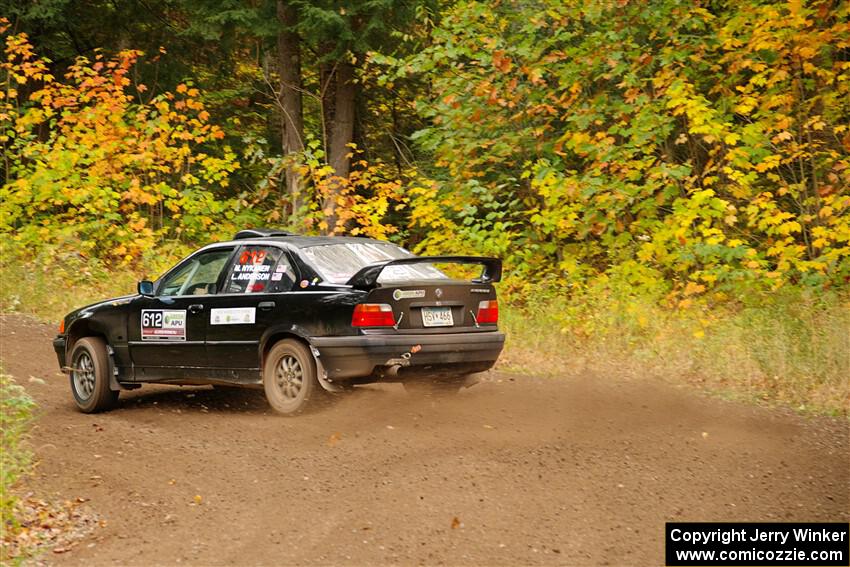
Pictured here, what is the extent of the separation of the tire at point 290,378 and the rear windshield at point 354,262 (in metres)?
0.71

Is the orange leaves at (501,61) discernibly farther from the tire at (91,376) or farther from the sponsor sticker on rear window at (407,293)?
the tire at (91,376)

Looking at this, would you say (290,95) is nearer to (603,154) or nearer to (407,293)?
(603,154)

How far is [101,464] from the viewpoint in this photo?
761cm

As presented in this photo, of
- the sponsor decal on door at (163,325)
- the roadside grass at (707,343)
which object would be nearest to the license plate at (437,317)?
the sponsor decal on door at (163,325)

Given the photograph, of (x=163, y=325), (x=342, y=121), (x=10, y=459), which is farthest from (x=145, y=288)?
(x=342, y=121)

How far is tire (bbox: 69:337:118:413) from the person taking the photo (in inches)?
398

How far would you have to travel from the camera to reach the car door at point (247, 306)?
29.8ft

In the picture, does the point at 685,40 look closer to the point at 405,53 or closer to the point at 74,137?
the point at 405,53

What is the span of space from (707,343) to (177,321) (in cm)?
620

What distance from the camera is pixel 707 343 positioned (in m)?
12.0

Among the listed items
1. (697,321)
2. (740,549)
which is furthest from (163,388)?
(740,549)

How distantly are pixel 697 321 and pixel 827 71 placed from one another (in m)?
4.03

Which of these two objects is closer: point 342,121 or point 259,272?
point 259,272

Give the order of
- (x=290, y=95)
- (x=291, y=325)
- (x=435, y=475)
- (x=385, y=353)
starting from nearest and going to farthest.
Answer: (x=435, y=475), (x=385, y=353), (x=291, y=325), (x=290, y=95)
